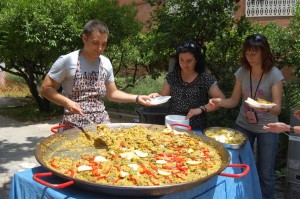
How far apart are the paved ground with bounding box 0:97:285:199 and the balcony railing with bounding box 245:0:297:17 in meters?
5.92

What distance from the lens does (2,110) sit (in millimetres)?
8414

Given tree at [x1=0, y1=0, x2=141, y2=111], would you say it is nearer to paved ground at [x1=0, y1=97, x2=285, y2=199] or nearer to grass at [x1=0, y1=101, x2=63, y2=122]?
grass at [x1=0, y1=101, x2=63, y2=122]

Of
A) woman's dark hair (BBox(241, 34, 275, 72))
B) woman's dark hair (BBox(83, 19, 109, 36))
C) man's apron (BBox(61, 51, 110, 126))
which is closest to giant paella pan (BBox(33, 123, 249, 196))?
man's apron (BBox(61, 51, 110, 126))

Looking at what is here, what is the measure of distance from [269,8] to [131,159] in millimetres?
10239

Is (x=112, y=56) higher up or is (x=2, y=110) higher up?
(x=112, y=56)

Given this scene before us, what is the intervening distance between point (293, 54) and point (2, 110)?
Answer: 262 inches

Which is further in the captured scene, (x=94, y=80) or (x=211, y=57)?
(x=211, y=57)

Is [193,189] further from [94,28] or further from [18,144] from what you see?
[18,144]

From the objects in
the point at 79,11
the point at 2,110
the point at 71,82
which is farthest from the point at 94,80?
the point at 2,110

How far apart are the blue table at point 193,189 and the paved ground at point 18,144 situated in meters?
1.51

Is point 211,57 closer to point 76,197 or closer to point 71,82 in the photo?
point 71,82

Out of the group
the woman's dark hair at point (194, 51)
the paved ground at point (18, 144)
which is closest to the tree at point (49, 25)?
the paved ground at point (18, 144)

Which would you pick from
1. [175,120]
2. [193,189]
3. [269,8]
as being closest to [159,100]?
[175,120]

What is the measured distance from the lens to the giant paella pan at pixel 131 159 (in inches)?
63.6
